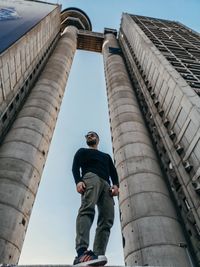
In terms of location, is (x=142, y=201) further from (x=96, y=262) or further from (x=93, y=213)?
(x=96, y=262)

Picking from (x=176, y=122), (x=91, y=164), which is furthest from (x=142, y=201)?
(x=91, y=164)

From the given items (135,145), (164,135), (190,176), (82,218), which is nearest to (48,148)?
(135,145)

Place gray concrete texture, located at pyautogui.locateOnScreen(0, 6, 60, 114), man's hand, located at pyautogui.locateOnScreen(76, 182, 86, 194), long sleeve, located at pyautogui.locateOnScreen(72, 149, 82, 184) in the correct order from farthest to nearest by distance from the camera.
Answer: gray concrete texture, located at pyautogui.locateOnScreen(0, 6, 60, 114) → long sleeve, located at pyautogui.locateOnScreen(72, 149, 82, 184) → man's hand, located at pyautogui.locateOnScreen(76, 182, 86, 194)

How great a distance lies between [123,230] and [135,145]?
230 inches

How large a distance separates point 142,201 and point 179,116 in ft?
16.5

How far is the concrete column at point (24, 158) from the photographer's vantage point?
46.1ft

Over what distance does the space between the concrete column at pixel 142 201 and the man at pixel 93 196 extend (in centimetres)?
696

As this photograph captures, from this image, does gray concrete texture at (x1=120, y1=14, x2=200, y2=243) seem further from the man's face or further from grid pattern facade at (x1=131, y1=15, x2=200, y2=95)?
the man's face

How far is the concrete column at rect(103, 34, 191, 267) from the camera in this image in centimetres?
1307

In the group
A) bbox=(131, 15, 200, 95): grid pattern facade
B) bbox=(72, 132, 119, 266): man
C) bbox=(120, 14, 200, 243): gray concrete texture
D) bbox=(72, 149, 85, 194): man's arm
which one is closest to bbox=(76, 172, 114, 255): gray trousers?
bbox=(72, 132, 119, 266): man

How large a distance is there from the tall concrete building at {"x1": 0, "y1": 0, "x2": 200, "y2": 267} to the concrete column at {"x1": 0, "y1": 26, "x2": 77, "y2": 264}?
0.05 m

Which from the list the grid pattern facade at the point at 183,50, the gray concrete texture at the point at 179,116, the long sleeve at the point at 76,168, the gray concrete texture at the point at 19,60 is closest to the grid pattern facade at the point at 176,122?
the gray concrete texture at the point at 179,116

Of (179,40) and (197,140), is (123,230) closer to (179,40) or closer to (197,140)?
(197,140)

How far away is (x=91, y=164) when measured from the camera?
7.38 m
